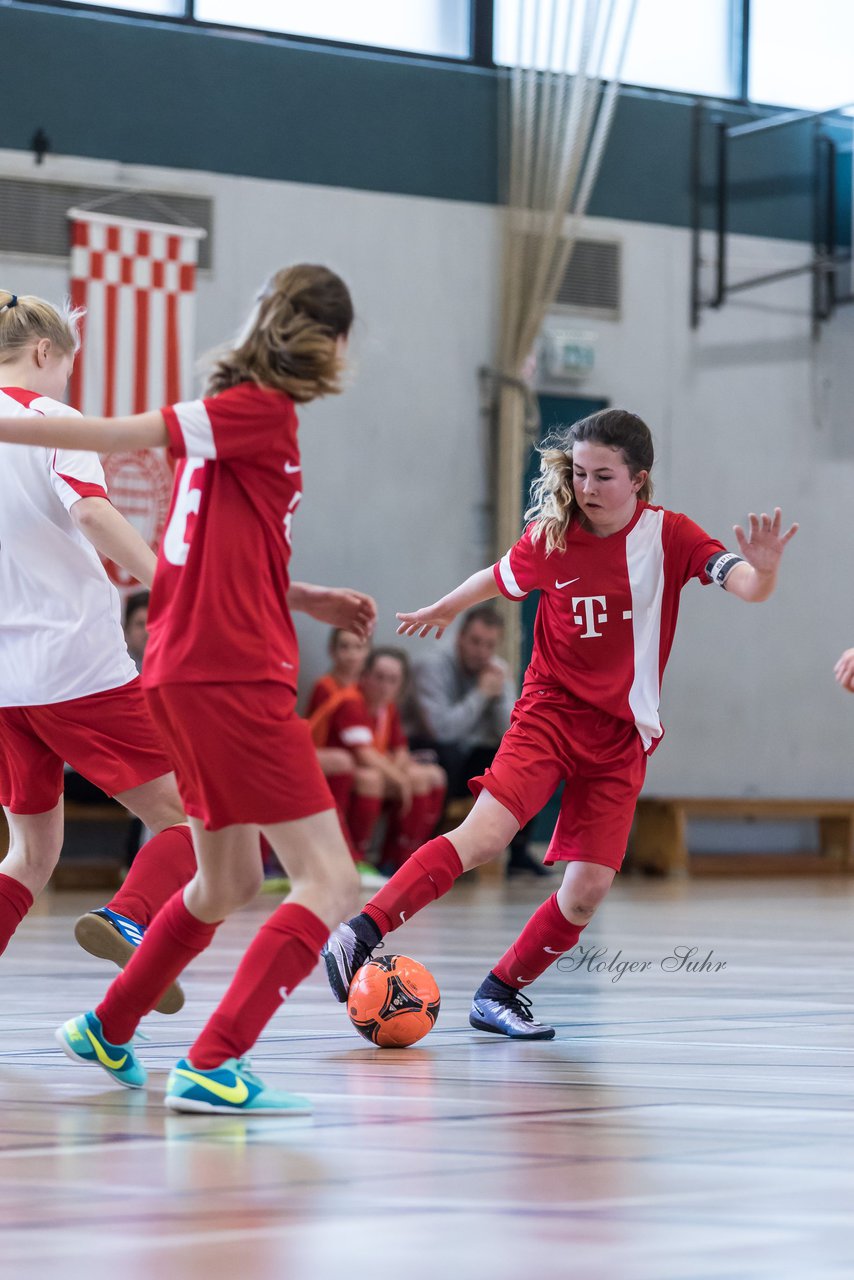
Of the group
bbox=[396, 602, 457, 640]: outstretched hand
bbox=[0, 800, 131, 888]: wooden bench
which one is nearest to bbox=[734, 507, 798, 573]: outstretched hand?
bbox=[396, 602, 457, 640]: outstretched hand

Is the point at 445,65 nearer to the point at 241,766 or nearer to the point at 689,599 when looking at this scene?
the point at 689,599

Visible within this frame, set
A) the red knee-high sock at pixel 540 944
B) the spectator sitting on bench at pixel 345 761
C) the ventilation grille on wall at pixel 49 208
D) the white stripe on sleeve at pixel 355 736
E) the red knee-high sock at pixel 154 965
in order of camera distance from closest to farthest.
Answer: the red knee-high sock at pixel 154 965, the red knee-high sock at pixel 540 944, the spectator sitting on bench at pixel 345 761, the white stripe on sleeve at pixel 355 736, the ventilation grille on wall at pixel 49 208

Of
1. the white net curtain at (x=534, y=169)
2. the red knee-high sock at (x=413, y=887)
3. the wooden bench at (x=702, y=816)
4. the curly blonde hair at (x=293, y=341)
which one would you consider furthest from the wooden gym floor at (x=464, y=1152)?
the white net curtain at (x=534, y=169)

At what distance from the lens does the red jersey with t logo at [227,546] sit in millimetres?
2822

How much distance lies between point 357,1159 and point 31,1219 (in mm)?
514

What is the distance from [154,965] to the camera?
3.07 m

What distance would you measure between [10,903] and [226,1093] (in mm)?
1069

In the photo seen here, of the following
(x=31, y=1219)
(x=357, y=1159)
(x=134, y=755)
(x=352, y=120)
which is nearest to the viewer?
(x=31, y=1219)

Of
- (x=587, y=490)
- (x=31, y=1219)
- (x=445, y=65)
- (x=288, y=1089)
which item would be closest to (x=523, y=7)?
(x=445, y=65)

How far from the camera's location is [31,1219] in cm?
216

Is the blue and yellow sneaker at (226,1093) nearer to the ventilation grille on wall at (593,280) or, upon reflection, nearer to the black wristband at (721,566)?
the black wristband at (721,566)

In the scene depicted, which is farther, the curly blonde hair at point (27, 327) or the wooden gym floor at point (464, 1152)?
the curly blonde hair at point (27, 327)

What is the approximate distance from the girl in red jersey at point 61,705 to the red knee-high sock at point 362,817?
6.13 m

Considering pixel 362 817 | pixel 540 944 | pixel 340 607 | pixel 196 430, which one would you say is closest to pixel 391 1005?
pixel 540 944
